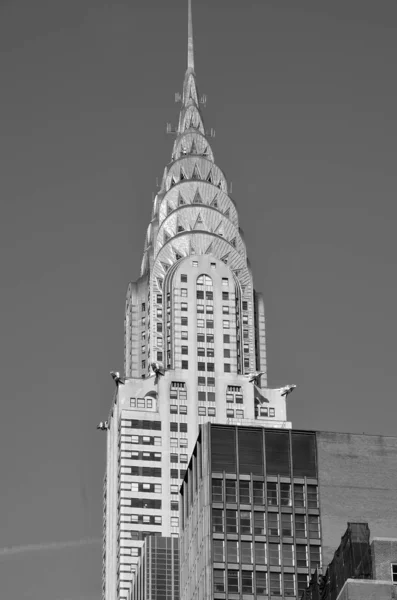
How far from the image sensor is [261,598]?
585ft

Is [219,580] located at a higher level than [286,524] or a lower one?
lower

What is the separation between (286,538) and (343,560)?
36265 mm

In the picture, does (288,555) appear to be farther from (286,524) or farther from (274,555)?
(286,524)

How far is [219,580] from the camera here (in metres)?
178

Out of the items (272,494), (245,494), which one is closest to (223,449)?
(245,494)

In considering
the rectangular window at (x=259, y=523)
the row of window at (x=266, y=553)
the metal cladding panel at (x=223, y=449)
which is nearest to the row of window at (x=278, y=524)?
the rectangular window at (x=259, y=523)

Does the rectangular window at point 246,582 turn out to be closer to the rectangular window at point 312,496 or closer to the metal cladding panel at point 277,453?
the rectangular window at point 312,496

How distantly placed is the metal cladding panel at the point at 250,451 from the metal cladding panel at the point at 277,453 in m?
0.86

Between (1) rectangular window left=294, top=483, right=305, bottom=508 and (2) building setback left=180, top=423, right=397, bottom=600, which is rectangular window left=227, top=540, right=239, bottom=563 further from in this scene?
(1) rectangular window left=294, top=483, right=305, bottom=508

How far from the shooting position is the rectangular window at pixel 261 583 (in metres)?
179

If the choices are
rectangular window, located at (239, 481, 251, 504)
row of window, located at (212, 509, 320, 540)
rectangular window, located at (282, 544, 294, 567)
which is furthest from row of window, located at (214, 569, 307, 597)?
rectangular window, located at (239, 481, 251, 504)

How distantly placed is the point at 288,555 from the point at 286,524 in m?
3.64

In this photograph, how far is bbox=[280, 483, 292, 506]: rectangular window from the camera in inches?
7269

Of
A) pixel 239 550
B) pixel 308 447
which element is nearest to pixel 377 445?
pixel 308 447
